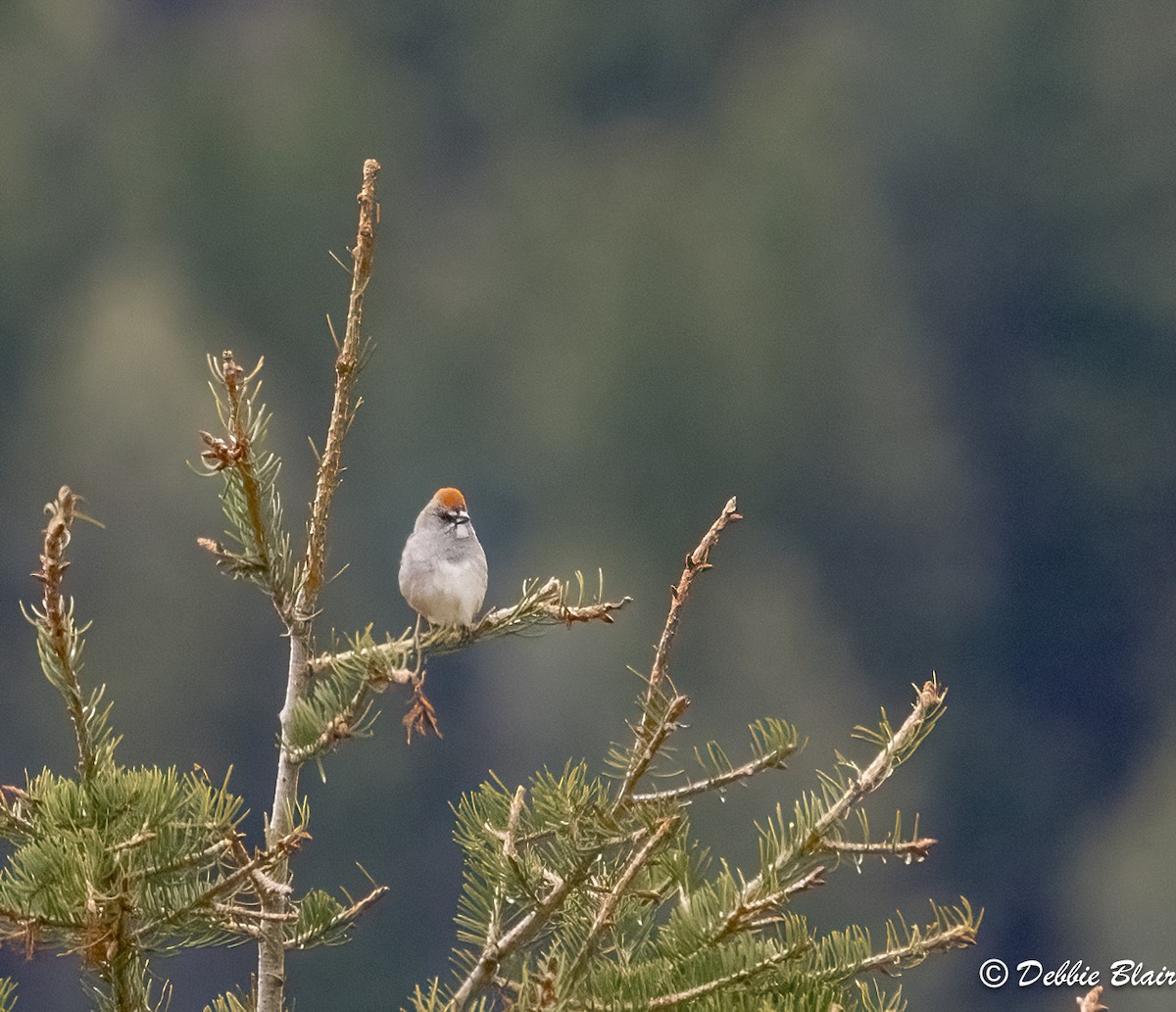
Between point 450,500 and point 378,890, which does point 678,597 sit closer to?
point 378,890

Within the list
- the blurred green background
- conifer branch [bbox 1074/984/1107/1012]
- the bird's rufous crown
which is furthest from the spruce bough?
the blurred green background

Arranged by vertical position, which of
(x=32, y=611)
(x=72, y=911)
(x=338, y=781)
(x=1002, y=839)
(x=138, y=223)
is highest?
(x=32, y=611)

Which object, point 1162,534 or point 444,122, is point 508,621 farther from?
point 444,122

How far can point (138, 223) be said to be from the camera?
24.8 meters

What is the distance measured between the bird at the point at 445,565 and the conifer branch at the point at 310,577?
57 centimetres

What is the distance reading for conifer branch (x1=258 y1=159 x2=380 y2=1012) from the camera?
1592 millimetres

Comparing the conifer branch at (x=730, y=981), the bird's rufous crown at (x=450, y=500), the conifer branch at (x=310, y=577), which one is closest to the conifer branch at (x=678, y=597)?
the conifer branch at (x=730, y=981)

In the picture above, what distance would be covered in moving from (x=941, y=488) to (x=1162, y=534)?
3186 mm

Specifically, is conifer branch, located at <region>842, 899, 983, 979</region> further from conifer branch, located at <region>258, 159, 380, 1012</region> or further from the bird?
the bird

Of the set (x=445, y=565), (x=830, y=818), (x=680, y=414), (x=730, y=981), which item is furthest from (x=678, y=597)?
(x=680, y=414)

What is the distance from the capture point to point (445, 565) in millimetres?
2439

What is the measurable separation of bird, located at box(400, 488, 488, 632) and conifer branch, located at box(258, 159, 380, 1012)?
567mm

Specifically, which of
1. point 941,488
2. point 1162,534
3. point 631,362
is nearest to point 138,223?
point 631,362

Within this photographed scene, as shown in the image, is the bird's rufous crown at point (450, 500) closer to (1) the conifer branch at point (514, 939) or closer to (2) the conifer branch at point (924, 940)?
(1) the conifer branch at point (514, 939)
